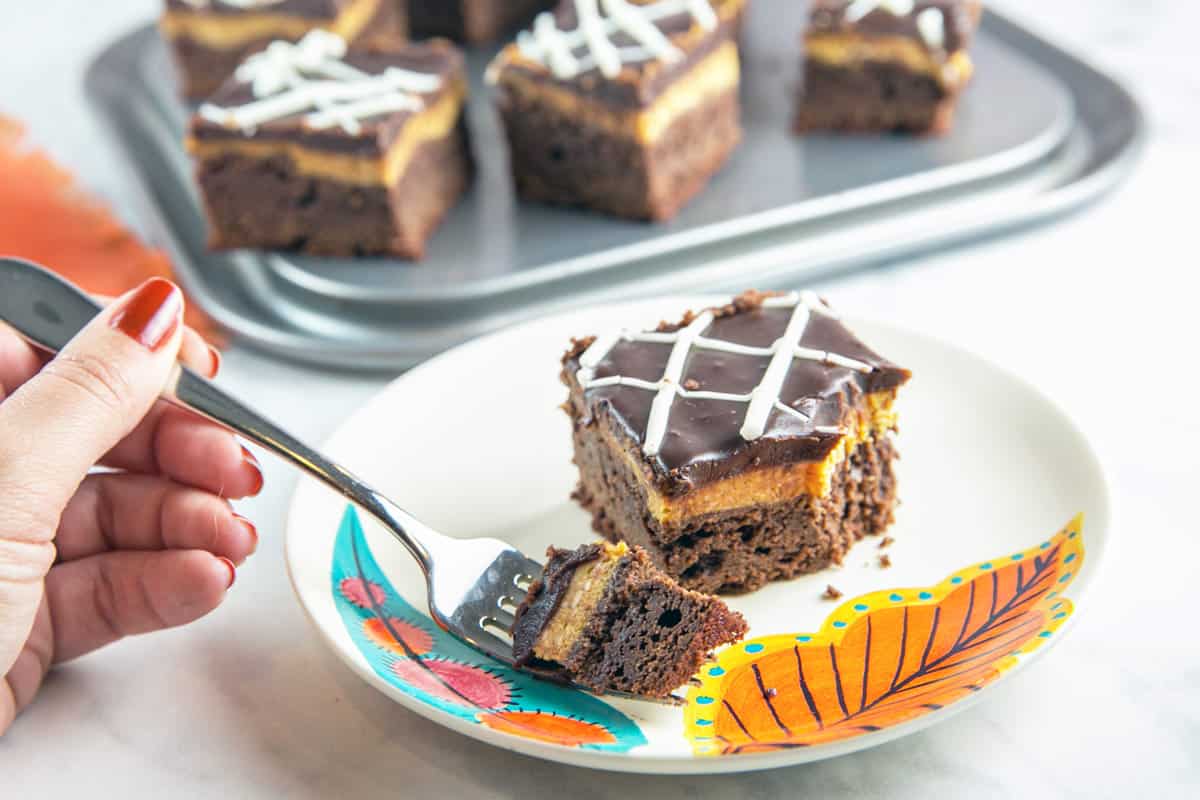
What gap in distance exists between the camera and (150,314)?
65.6 inches

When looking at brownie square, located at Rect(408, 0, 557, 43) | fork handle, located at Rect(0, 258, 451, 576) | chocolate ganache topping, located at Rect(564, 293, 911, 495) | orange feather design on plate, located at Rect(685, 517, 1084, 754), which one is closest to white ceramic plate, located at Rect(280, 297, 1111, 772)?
orange feather design on plate, located at Rect(685, 517, 1084, 754)

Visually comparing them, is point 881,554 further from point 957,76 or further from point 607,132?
point 957,76

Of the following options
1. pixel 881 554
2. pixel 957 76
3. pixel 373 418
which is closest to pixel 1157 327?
pixel 957 76

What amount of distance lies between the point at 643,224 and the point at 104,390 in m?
1.68

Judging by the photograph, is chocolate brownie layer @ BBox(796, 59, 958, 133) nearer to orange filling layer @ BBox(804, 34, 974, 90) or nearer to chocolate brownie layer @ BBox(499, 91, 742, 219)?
orange filling layer @ BBox(804, 34, 974, 90)

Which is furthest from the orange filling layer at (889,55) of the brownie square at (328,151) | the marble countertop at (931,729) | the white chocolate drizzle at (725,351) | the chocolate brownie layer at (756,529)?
the chocolate brownie layer at (756,529)

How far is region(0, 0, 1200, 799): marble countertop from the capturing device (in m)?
1.75

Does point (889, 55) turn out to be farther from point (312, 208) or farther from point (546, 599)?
point (546, 599)

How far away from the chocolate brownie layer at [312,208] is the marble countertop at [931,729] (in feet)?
1.28

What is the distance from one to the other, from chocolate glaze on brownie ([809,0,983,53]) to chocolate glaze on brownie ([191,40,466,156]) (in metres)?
0.96

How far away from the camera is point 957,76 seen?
10.6 ft

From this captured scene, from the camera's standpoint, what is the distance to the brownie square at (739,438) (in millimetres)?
1860

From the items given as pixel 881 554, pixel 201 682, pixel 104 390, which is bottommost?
pixel 201 682

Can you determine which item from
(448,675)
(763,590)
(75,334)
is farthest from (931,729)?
(75,334)
